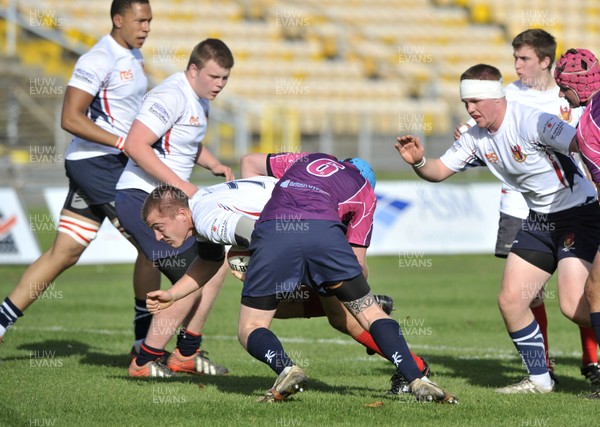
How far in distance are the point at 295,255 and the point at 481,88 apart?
70.0 inches

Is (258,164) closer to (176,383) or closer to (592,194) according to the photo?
(176,383)

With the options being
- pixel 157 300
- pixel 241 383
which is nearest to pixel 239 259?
pixel 157 300

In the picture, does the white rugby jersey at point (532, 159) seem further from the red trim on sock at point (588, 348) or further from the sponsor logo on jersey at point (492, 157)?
the red trim on sock at point (588, 348)

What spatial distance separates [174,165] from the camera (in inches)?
310

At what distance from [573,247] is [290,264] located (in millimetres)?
2057

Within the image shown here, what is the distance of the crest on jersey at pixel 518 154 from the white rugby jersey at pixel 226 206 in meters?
1.61

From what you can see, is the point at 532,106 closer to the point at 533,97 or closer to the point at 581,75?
the point at 533,97

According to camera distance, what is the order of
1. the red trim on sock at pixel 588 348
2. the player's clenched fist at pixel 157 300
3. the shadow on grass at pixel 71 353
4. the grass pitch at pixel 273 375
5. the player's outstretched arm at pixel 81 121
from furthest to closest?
1. the shadow on grass at pixel 71 353
2. the player's outstretched arm at pixel 81 121
3. the red trim on sock at pixel 588 348
4. the player's clenched fist at pixel 157 300
5. the grass pitch at pixel 273 375

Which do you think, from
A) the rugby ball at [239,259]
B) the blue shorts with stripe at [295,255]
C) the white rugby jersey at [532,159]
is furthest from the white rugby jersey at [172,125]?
the white rugby jersey at [532,159]

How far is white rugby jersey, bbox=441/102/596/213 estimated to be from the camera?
22.3ft

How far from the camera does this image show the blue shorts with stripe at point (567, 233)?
22.8 ft

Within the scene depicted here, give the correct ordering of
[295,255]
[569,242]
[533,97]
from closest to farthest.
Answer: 1. [295,255]
2. [569,242]
3. [533,97]

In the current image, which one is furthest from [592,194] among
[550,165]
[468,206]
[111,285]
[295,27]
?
[295,27]

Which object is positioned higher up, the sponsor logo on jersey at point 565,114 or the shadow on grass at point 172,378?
the sponsor logo on jersey at point 565,114
